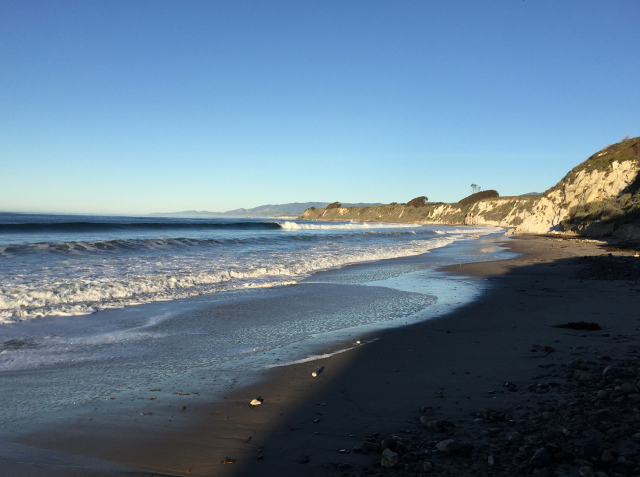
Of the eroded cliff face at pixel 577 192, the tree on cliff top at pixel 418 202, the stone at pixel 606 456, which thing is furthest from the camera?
the tree on cliff top at pixel 418 202

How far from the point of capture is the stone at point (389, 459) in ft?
8.02

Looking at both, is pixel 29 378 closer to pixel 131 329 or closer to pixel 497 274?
pixel 131 329

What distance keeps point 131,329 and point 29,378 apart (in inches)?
82.6

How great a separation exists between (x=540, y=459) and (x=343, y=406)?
62.4 inches

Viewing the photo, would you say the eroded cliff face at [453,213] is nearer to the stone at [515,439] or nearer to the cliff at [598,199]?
the cliff at [598,199]

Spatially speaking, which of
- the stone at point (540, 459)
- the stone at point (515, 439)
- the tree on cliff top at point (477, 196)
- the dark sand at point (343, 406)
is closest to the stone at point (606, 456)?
the stone at point (540, 459)

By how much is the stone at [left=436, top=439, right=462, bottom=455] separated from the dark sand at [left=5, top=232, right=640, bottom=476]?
165 mm

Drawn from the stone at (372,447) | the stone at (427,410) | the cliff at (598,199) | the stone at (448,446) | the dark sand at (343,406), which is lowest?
the dark sand at (343,406)

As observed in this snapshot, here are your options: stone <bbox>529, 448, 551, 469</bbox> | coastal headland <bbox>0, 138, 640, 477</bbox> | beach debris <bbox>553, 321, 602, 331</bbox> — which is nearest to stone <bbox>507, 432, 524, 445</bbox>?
→ coastal headland <bbox>0, 138, 640, 477</bbox>

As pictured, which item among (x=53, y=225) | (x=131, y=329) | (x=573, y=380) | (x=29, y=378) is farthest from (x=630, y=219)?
(x=53, y=225)

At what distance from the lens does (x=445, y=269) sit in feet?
48.0

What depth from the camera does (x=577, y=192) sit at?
32.6 meters

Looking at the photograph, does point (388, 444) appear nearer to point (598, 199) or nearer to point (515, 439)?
point (515, 439)

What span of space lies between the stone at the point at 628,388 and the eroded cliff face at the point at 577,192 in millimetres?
A: 30494
